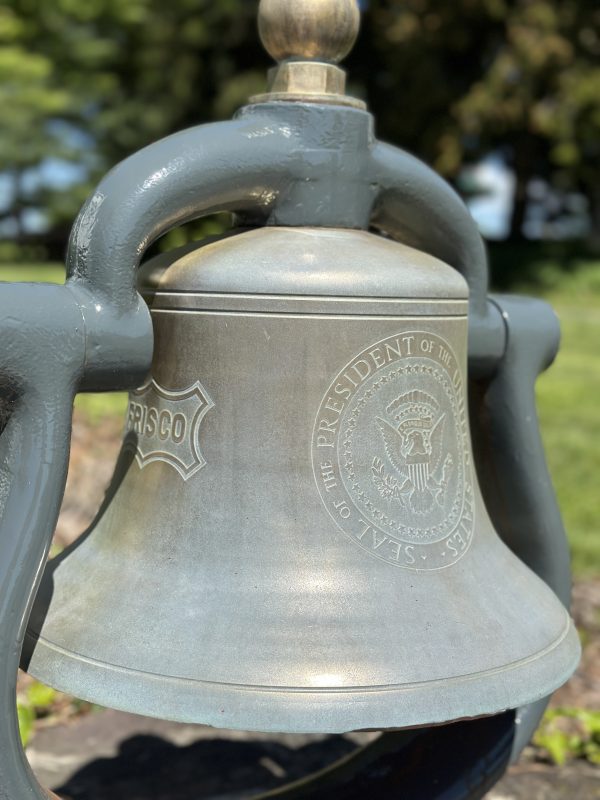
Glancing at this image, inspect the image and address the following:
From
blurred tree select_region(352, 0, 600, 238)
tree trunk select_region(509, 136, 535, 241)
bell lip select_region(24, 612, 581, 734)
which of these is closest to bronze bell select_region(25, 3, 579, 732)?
bell lip select_region(24, 612, 581, 734)

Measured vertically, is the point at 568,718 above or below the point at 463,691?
below

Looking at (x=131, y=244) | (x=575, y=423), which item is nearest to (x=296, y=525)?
(x=131, y=244)

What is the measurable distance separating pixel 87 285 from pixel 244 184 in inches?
11.4

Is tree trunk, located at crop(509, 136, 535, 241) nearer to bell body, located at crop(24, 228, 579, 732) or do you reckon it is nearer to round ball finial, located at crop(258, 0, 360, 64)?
round ball finial, located at crop(258, 0, 360, 64)

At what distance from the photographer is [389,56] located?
18.2 m

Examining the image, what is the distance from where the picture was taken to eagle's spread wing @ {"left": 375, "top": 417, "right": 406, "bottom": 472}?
150 centimetres

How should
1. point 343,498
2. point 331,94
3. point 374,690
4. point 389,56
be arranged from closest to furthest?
point 374,690
point 343,498
point 331,94
point 389,56

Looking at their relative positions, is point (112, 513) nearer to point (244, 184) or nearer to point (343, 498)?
point (343, 498)

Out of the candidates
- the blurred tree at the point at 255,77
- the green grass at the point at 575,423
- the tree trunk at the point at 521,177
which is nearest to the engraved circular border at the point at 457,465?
the green grass at the point at 575,423

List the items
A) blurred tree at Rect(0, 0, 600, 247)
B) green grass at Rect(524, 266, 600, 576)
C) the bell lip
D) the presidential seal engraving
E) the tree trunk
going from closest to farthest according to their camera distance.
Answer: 1. the bell lip
2. the presidential seal engraving
3. green grass at Rect(524, 266, 600, 576)
4. blurred tree at Rect(0, 0, 600, 247)
5. the tree trunk

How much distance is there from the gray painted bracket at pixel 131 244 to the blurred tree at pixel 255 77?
13481 millimetres

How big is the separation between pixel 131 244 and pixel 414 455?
0.53 meters

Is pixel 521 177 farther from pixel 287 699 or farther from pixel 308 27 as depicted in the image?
pixel 287 699

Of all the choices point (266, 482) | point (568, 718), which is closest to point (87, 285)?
point (266, 482)
